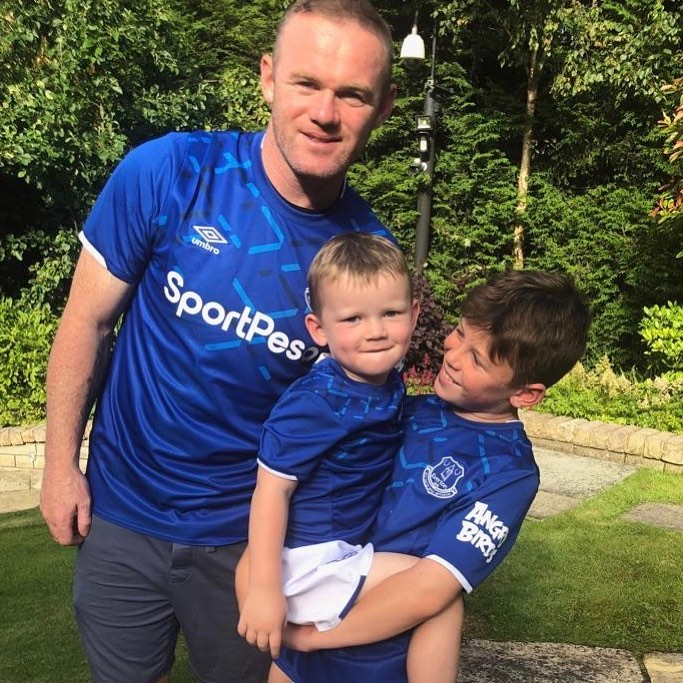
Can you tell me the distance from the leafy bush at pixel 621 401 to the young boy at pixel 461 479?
18.2 feet

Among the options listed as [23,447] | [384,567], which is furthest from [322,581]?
[23,447]

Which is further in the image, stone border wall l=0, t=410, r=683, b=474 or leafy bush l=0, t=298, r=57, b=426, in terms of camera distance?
leafy bush l=0, t=298, r=57, b=426

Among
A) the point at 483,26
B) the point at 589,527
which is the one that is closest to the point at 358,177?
the point at 483,26

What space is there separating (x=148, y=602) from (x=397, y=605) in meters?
0.75

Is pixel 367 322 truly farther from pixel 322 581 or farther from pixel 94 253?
pixel 94 253

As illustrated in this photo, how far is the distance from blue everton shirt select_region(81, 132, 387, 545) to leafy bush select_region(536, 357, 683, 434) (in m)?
5.82

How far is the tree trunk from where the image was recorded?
1080 cm

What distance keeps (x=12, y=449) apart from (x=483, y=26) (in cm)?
852

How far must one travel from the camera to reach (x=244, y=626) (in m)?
1.72

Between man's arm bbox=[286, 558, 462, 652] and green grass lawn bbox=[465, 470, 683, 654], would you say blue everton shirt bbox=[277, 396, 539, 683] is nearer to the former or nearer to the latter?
man's arm bbox=[286, 558, 462, 652]

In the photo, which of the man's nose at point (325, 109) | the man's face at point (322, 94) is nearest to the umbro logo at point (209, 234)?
the man's face at point (322, 94)

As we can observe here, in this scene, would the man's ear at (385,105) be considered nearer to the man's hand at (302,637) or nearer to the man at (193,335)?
the man at (193,335)

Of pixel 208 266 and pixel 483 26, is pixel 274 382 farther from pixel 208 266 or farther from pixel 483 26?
pixel 483 26

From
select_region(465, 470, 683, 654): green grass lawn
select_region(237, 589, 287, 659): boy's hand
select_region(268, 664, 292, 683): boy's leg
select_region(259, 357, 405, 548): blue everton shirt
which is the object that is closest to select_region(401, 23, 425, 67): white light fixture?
select_region(465, 470, 683, 654): green grass lawn
